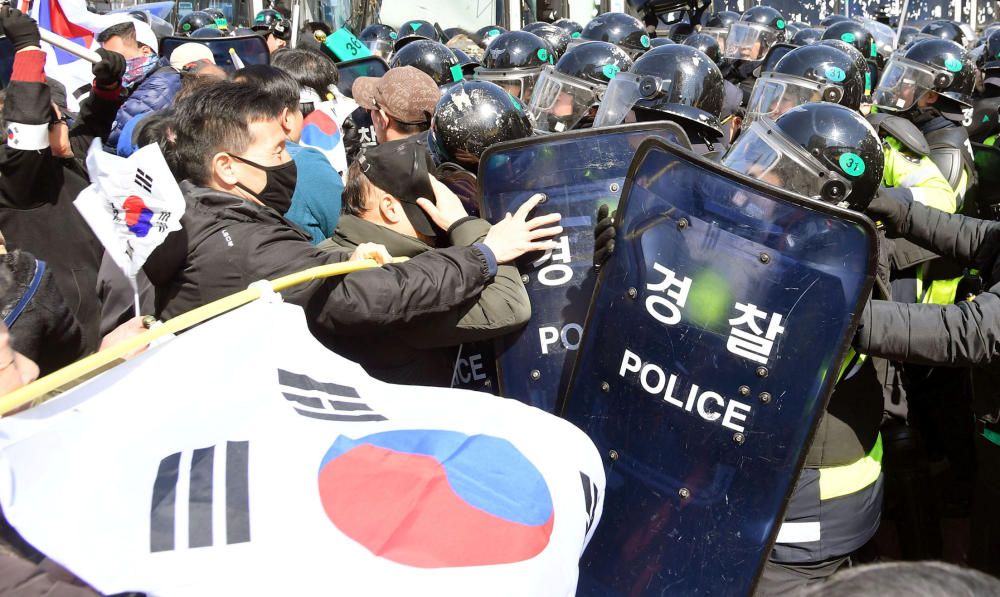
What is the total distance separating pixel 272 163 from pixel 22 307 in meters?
0.76

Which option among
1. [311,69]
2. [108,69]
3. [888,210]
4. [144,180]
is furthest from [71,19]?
[888,210]

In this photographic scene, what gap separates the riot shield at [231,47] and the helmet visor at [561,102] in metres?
3.76

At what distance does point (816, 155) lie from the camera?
2.50 metres

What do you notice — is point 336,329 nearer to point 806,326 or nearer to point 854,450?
point 806,326

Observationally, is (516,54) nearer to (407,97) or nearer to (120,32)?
(120,32)

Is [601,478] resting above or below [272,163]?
below

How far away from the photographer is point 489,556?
144cm

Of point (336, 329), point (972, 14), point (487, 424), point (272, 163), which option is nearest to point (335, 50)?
point (272, 163)

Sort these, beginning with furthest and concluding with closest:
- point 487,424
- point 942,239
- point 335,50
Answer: point 335,50, point 942,239, point 487,424

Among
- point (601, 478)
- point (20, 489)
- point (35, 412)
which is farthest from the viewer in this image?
point (601, 478)

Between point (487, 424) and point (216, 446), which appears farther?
point (487, 424)

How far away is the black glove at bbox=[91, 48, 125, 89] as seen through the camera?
14.6 ft

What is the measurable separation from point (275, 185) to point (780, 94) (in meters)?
2.94

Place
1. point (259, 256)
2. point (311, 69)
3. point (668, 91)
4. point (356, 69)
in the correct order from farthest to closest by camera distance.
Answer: point (356, 69), point (311, 69), point (668, 91), point (259, 256)
